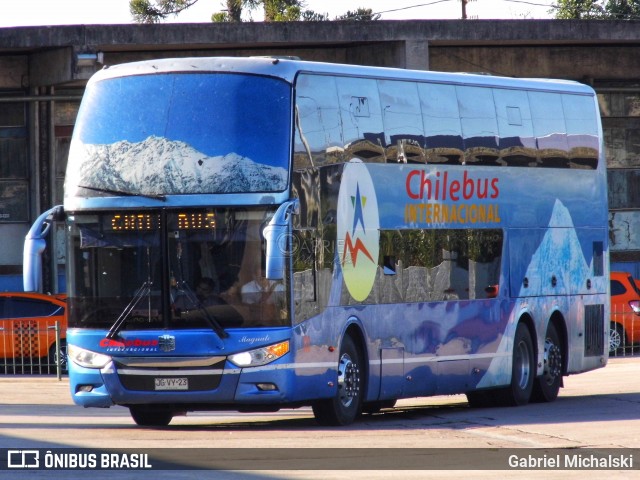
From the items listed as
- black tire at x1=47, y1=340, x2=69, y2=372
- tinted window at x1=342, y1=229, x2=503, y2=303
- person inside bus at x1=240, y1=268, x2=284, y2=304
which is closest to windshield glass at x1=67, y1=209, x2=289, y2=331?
person inside bus at x1=240, y1=268, x2=284, y2=304

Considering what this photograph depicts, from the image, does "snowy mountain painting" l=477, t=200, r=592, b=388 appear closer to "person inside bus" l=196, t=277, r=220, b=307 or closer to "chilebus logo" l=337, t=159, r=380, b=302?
"chilebus logo" l=337, t=159, r=380, b=302

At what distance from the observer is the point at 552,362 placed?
21.5 meters

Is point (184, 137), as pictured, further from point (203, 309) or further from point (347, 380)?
point (347, 380)

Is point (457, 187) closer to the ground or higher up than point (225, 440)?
higher up

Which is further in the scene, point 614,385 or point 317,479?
point 614,385

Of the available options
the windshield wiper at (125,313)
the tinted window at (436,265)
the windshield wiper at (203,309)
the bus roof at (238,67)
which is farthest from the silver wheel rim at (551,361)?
the windshield wiper at (125,313)

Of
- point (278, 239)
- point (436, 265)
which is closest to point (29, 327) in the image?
point (436, 265)

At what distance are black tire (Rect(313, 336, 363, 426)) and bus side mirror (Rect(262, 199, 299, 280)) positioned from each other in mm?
1686

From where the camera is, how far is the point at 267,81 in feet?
51.4

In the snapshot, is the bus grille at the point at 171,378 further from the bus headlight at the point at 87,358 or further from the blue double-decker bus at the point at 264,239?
the bus headlight at the point at 87,358

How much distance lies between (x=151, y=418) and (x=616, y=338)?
17.4 meters

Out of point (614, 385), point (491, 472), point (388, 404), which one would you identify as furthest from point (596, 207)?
point (491, 472)

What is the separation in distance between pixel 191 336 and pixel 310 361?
130 centimetres

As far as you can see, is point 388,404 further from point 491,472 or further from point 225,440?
point 491,472
